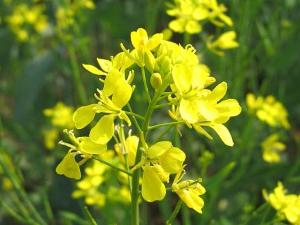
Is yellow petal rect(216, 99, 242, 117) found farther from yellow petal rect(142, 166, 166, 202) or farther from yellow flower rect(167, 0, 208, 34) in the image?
yellow flower rect(167, 0, 208, 34)

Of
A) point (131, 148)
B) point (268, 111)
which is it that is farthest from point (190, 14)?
point (131, 148)

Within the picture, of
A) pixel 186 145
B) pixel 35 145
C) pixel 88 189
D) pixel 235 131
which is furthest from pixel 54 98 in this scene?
pixel 88 189

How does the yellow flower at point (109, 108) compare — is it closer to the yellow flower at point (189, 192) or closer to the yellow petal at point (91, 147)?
the yellow petal at point (91, 147)

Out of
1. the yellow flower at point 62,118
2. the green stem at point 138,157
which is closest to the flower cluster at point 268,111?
the yellow flower at point 62,118

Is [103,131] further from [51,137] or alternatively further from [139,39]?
[51,137]

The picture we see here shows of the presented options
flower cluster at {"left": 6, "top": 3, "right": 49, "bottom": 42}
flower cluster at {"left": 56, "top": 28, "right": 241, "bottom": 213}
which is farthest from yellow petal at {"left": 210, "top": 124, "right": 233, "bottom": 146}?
flower cluster at {"left": 6, "top": 3, "right": 49, "bottom": 42}
